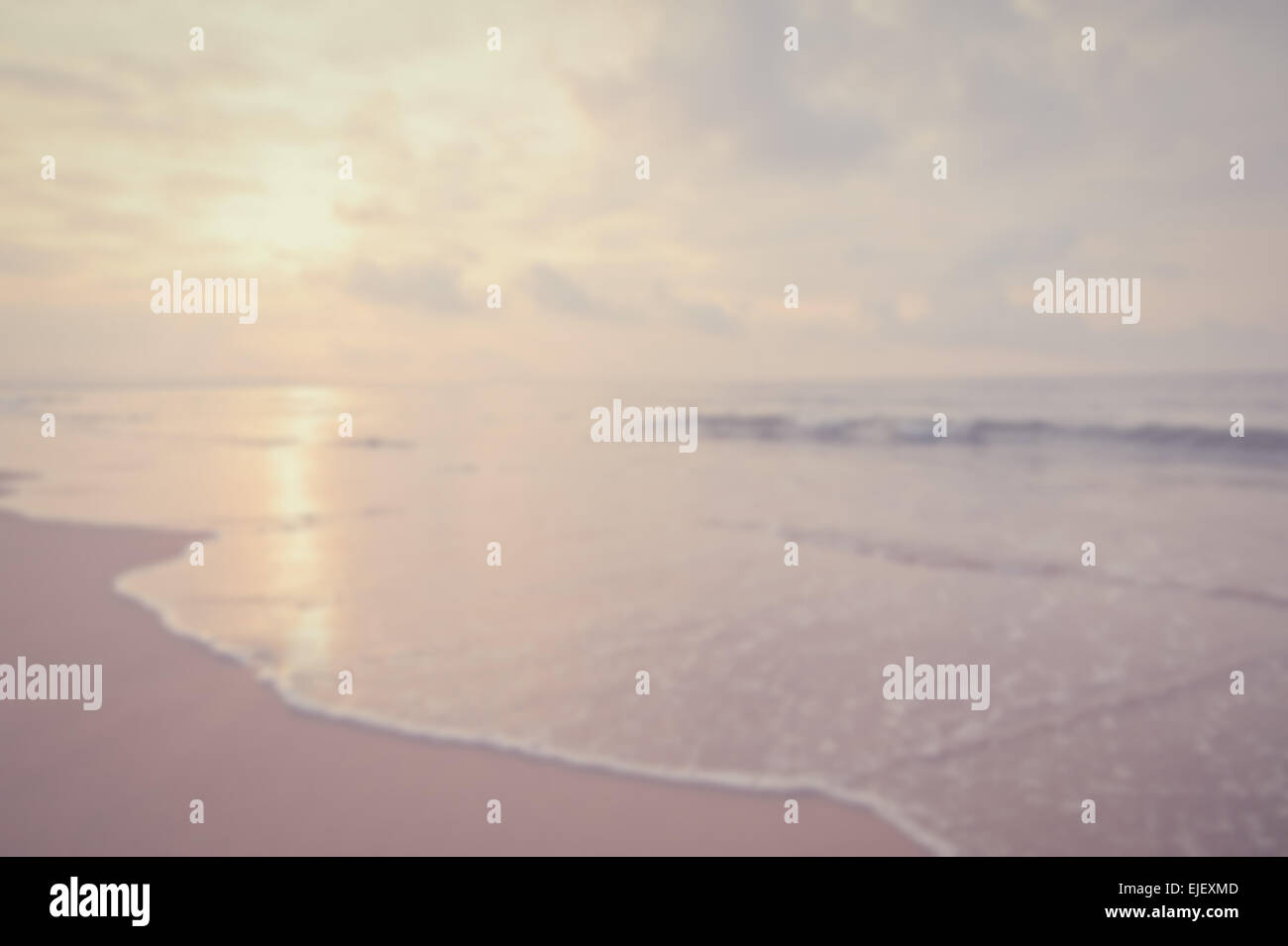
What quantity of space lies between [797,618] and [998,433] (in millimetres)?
21909

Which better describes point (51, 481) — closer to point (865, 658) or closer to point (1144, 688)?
point (865, 658)

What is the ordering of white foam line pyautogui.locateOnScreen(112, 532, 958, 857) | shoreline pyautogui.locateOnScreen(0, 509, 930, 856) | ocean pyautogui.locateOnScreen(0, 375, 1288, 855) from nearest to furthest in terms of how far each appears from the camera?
shoreline pyautogui.locateOnScreen(0, 509, 930, 856), white foam line pyautogui.locateOnScreen(112, 532, 958, 857), ocean pyautogui.locateOnScreen(0, 375, 1288, 855)

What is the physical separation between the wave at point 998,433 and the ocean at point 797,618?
10.4 feet

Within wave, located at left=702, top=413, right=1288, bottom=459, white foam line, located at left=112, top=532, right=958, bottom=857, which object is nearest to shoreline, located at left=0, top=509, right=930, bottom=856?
white foam line, located at left=112, top=532, right=958, bottom=857

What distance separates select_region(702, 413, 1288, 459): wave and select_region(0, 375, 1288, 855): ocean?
125 inches

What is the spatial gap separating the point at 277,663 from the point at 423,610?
1.58 m

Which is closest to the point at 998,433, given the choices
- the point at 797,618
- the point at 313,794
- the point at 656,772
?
the point at 797,618

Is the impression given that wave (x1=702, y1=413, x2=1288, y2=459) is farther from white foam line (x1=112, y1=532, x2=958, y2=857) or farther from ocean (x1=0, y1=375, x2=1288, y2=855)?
white foam line (x1=112, y1=532, x2=958, y2=857)

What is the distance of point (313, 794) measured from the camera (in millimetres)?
4449

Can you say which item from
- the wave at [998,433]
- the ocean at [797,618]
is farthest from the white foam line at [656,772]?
the wave at [998,433]

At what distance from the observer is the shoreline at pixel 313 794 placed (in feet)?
13.4

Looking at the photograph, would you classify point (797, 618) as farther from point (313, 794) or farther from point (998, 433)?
point (998, 433)

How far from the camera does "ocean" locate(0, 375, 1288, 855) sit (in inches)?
184
